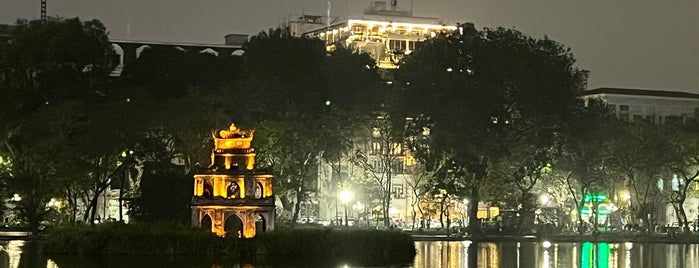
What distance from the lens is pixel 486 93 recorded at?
104m

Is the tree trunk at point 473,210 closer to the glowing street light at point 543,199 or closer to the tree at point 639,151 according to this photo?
the tree at point 639,151

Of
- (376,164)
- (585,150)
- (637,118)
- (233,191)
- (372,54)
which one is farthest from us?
(372,54)

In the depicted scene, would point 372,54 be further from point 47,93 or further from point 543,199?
point 47,93

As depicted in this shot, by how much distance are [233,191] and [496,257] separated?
1390cm

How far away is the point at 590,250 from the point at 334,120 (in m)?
28.6

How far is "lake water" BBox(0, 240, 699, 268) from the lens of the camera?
61.5 m

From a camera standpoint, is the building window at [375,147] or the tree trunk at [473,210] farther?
the building window at [375,147]

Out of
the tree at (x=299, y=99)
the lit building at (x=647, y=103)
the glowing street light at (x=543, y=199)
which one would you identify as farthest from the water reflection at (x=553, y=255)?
the lit building at (x=647, y=103)

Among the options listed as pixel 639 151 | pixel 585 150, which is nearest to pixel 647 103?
pixel 639 151

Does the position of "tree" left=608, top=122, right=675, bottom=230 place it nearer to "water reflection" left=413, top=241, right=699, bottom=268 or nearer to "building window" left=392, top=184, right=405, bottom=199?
"water reflection" left=413, top=241, right=699, bottom=268

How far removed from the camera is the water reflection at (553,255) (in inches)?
2613

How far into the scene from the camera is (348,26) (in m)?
152

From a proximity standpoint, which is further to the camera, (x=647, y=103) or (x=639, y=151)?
(x=647, y=103)

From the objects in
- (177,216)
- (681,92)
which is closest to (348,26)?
(681,92)
